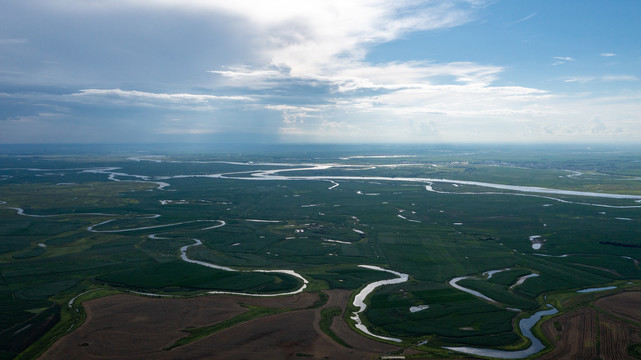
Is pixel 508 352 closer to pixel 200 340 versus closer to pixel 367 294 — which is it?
pixel 367 294

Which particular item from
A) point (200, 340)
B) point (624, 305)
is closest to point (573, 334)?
point (624, 305)

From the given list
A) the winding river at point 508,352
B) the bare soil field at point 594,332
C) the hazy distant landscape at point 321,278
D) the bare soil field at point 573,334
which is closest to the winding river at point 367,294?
the hazy distant landscape at point 321,278

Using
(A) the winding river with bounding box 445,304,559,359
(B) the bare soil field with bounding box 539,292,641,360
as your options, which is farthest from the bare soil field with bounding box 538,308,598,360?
(A) the winding river with bounding box 445,304,559,359

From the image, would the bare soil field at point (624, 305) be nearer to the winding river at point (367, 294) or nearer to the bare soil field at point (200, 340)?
the winding river at point (367, 294)

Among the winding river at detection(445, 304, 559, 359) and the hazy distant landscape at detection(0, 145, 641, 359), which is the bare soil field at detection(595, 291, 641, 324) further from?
the winding river at detection(445, 304, 559, 359)

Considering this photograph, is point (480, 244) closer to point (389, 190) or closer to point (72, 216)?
point (389, 190)
